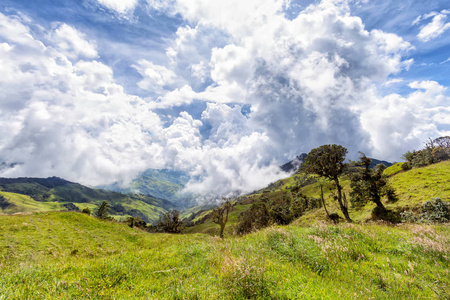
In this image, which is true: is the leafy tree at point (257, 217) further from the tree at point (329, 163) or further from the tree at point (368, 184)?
the tree at point (329, 163)

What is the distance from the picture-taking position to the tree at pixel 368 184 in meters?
33.6

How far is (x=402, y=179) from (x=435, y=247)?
2006 inches

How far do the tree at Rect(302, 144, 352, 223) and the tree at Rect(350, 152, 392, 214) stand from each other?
15.9 ft

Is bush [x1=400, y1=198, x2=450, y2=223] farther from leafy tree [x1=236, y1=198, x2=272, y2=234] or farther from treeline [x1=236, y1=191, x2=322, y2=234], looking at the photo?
leafy tree [x1=236, y1=198, x2=272, y2=234]

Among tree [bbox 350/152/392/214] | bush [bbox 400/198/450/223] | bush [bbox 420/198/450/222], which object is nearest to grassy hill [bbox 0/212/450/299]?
bush [bbox 400/198/450/223]

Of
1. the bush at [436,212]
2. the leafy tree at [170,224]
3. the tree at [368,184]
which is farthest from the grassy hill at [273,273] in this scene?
the leafy tree at [170,224]

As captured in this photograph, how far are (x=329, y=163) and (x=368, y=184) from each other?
807cm

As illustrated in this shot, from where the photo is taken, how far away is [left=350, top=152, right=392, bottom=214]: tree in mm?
33594

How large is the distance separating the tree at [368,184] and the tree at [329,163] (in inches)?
190

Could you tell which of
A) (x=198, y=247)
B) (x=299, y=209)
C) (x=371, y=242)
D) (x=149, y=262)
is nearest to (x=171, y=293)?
(x=149, y=262)

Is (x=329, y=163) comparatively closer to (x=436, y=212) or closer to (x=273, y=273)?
(x=436, y=212)

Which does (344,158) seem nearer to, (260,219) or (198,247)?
(198,247)

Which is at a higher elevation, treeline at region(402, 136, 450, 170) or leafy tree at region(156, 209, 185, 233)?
treeline at region(402, 136, 450, 170)

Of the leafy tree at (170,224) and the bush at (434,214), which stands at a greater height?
the bush at (434,214)
